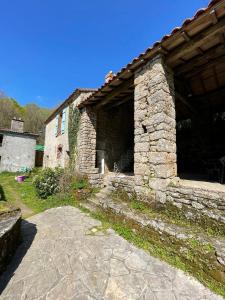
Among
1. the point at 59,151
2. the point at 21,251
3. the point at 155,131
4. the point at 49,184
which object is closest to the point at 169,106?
the point at 155,131

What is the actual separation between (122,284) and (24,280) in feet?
5.02

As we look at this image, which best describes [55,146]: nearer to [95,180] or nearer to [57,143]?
[57,143]

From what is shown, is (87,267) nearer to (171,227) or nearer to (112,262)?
(112,262)

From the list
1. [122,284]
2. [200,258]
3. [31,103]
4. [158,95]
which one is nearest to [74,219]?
[122,284]

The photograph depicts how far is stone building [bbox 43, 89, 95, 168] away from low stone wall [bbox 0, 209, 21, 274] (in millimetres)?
6349

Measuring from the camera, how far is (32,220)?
5.09 meters

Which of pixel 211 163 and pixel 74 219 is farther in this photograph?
pixel 211 163

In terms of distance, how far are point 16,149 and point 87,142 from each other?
14828 millimetres

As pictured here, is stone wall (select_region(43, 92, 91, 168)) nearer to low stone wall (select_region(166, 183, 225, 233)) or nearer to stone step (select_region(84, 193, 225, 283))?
stone step (select_region(84, 193, 225, 283))

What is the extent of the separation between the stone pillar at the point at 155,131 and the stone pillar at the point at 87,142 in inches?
139

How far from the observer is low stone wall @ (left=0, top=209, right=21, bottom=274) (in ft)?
9.19

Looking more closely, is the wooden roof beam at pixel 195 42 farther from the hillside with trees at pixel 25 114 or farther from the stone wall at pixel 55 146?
the hillside with trees at pixel 25 114

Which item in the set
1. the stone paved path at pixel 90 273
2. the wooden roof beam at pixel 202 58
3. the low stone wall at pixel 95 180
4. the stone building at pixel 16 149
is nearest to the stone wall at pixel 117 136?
the low stone wall at pixel 95 180

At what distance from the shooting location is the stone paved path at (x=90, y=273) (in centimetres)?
231
